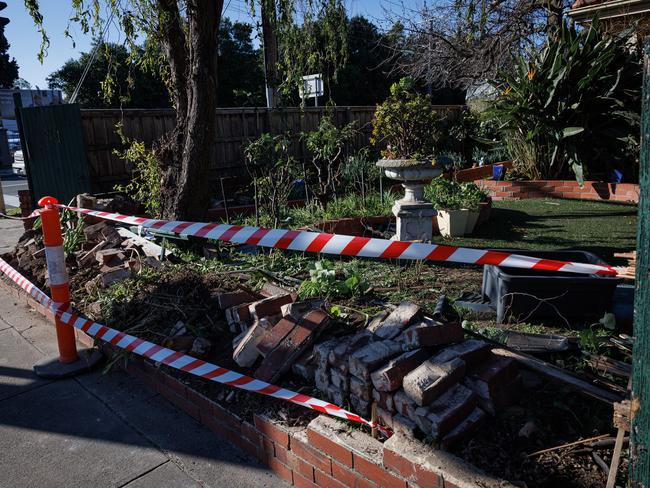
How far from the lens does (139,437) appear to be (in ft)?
9.64

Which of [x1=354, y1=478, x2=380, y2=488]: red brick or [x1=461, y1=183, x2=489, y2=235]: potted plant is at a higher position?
[x1=461, y1=183, x2=489, y2=235]: potted plant

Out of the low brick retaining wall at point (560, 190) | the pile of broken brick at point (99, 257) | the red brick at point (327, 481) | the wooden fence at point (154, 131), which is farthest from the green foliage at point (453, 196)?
the red brick at point (327, 481)

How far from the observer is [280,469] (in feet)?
8.48

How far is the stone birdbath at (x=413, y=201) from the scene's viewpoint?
21.0 feet

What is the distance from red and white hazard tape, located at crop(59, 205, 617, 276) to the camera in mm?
2377

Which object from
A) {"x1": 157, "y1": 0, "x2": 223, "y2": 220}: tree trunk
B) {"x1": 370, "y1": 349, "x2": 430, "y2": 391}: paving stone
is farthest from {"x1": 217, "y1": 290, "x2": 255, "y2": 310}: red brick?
{"x1": 157, "y1": 0, "x2": 223, "y2": 220}: tree trunk

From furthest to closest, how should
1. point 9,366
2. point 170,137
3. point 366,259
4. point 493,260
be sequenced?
1. point 170,137
2. point 366,259
3. point 9,366
4. point 493,260

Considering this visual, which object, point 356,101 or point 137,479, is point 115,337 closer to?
point 137,479

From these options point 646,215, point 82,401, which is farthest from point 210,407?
point 646,215

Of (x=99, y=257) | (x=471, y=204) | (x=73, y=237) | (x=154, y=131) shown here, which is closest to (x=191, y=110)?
(x=99, y=257)

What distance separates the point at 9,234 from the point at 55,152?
5.70 feet

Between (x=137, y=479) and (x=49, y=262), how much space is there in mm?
1787

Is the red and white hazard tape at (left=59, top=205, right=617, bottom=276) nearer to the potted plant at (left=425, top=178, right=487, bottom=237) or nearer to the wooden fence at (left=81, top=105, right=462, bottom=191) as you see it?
the potted plant at (left=425, top=178, right=487, bottom=237)

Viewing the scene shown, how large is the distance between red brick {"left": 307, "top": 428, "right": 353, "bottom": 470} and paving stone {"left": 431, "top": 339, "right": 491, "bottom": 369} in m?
0.58
